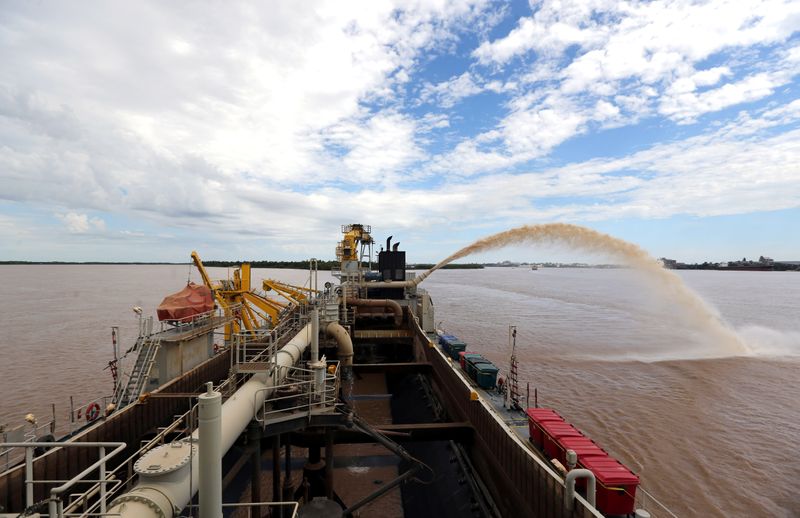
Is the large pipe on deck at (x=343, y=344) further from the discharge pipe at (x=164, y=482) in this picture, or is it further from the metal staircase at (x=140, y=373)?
the discharge pipe at (x=164, y=482)

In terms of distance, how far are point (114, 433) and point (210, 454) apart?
34.8ft

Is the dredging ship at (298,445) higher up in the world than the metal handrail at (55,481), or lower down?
lower down

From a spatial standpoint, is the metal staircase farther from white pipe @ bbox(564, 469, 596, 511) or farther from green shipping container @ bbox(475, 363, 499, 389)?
white pipe @ bbox(564, 469, 596, 511)

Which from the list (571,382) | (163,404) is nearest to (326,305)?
(163,404)

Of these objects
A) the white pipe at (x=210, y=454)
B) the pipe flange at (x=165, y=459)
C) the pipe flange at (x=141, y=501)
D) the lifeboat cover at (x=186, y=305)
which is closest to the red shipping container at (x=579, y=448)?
the white pipe at (x=210, y=454)

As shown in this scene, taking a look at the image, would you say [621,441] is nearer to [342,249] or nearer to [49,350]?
[342,249]

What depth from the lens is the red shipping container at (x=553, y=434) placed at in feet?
34.2

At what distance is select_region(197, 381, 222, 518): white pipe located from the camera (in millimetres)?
5707

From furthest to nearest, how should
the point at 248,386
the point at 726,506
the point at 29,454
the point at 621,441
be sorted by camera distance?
the point at 621,441
the point at 726,506
the point at 248,386
the point at 29,454

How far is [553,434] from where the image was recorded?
34.8ft

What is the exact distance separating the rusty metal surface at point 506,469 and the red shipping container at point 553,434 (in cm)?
90

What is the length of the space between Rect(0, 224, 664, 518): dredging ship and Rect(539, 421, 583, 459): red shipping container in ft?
0.19

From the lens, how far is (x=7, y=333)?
44.4 metres

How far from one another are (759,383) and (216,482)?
39.6 meters
